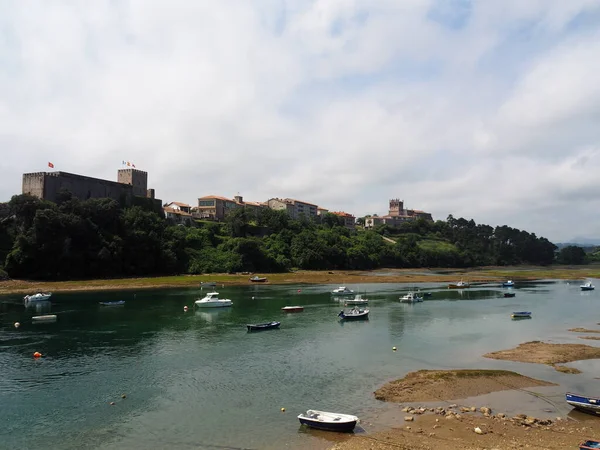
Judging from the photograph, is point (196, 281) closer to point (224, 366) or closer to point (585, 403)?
point (224, 366)

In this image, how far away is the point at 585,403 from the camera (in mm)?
25594

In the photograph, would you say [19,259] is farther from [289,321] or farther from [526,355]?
[526,355]

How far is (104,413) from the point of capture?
26859 millimetres

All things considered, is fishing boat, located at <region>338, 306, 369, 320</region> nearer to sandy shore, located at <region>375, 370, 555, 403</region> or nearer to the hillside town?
sandy shore, located at <region>375, 370, 555, 403</region>

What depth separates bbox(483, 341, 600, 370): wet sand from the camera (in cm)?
3778

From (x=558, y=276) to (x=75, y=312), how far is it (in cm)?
13591

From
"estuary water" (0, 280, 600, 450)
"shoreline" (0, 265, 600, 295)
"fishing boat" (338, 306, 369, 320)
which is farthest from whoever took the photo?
"shoreline" (0, 265, 600, 295)

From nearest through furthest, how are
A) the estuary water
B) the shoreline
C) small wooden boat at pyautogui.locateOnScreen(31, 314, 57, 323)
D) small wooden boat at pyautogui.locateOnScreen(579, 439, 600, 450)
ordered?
small wooden boat at pyautogui.locateOnScreen(579, 439, 600, 450), the estuary water, small wooden boat at pyautogui.locateOnScreen(31, 314, 57, 323), the shoreline

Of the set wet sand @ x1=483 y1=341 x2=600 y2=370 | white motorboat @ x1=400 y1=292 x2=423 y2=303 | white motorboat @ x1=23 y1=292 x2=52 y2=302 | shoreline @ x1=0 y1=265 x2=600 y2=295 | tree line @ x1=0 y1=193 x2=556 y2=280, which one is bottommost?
wet sand @ x1=483 y1=341 x2=600 y2=370

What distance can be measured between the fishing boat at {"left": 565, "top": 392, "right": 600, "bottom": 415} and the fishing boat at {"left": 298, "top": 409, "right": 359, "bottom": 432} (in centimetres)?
1229

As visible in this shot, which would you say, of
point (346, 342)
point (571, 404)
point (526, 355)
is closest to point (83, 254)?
point (346, 342)

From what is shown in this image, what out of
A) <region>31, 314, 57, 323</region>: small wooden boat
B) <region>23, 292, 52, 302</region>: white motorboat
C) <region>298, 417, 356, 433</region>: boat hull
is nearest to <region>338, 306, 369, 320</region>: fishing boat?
<region>31, 314, 57, 323</region>: small wooden boat

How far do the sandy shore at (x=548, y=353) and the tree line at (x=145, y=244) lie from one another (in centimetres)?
8397

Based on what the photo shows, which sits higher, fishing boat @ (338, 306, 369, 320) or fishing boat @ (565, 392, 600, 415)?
fishing boat @ (338, 306, 369, 320)
